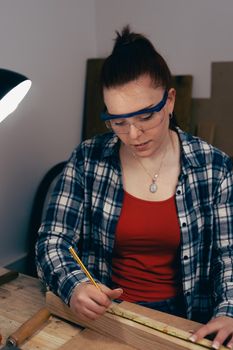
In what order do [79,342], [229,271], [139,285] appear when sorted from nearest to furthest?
1. [79,342]
2. [229,271]
3. [139,285]

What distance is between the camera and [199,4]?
203 centimetres

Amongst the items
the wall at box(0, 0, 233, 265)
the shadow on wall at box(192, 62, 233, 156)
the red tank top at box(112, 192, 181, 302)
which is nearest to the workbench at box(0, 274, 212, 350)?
the red tank top at box(112, 192, 181, 302)

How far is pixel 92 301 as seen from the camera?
104 cm

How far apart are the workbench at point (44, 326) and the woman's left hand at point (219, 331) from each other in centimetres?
4

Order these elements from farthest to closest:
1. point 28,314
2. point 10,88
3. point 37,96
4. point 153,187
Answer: point 37,96, point 153,187, point 28,314, point 10,88

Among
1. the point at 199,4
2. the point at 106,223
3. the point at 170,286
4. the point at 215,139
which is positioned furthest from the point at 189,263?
the point at 199,4

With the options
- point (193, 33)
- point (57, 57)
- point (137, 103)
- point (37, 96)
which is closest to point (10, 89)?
point (137, 103)

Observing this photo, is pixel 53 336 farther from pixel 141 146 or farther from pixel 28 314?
pixel 141 146

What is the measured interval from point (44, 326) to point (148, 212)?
442mm

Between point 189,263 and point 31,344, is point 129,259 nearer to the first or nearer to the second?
point 189,263

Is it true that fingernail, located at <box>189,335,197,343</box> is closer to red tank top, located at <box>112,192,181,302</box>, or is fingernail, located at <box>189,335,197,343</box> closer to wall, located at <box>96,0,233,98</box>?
red tank top, located at <box>112,192,181,302</box>

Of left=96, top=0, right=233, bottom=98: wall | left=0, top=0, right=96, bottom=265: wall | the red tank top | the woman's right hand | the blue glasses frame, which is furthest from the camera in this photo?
left=96, top=0, right=233, bottom=98: wall

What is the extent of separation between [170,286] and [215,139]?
95cm

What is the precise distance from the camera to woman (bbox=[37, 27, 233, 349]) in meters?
1.23
